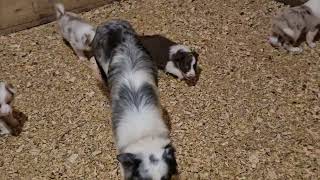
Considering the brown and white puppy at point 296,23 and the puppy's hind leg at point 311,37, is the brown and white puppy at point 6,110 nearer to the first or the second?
the brown and white puppy at point 296,23

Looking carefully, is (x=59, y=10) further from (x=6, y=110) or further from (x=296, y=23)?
(x=296, y=23)

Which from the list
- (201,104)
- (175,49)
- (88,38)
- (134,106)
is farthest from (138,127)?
(88,38)

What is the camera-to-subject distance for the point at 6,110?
382cm

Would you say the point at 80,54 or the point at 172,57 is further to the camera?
the point at 80,54

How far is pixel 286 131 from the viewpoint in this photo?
3967 mm

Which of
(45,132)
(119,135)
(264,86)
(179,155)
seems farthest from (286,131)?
(45,132)

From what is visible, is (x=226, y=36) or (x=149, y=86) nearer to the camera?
Result: (x=149, y=86)

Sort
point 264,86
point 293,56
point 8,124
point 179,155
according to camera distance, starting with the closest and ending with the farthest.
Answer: point 179,155 < point 8,124 < point 264,86 < point 293,56

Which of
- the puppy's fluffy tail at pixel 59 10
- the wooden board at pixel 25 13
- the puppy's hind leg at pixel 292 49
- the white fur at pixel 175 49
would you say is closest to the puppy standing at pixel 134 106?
the white fur at pixel 175 49

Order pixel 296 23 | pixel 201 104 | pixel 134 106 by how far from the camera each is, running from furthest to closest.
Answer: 1. pixel 296 23
2. pixel 201 104
3. pixel 134 106

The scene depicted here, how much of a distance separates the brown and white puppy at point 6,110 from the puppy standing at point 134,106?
85 centimetres

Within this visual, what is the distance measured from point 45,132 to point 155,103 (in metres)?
1.30

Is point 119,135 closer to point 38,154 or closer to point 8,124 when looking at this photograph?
point 38,154

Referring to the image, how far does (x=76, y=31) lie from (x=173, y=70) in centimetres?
111
